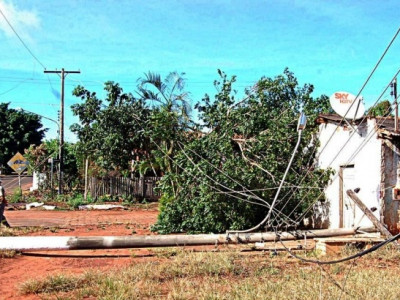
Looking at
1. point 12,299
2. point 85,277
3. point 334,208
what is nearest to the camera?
point 12,299

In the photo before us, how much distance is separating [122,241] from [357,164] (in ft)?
22.1

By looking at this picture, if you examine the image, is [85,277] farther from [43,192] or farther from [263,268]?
[43,192]

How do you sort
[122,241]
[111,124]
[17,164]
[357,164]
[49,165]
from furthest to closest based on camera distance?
[49,165]
[17,164]
[111,124]
[357,164]
[122,241]

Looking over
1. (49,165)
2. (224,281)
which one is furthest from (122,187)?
(224,281)

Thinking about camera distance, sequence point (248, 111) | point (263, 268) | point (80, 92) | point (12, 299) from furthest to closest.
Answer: point (80, 92)
point (248, 111)
point (263, 268)
point (12, 299)

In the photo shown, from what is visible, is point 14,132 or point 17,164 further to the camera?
point 14,132

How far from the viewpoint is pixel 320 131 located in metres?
13.8

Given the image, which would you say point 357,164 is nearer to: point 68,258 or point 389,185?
point 389,185

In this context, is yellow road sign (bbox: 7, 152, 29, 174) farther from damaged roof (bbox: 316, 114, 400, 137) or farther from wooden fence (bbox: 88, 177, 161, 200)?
damaged roof (bbox: 316, 114, 400, 137)

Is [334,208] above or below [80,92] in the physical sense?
below

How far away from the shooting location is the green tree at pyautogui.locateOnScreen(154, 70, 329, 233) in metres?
12.5

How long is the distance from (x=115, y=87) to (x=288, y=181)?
11.2 metres

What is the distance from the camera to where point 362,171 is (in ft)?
39.4

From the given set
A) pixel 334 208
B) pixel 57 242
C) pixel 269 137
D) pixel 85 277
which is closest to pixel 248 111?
pixel 269 137
